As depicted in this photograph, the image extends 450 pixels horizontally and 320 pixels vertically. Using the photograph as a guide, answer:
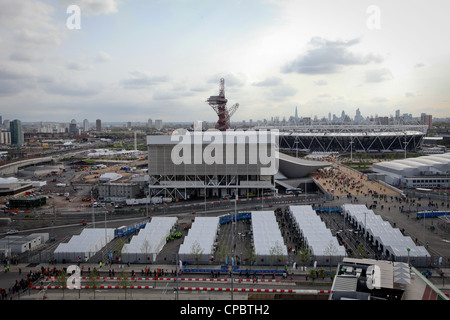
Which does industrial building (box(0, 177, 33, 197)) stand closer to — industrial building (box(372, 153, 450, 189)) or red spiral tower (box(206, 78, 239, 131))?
red spiral tower (box(206, 78, 239, 131))

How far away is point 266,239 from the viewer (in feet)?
63.4

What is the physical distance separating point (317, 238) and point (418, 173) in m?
25.1

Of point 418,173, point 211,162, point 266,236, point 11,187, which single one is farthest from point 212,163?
point 418,173

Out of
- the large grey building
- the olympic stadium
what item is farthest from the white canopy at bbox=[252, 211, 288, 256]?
the olympic stadium

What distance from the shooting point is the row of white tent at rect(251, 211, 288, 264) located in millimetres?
17234

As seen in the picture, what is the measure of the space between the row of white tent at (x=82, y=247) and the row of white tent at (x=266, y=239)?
8512mm

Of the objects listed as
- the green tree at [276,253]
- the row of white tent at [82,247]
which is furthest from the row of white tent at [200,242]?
the row of white tent at [82,247]

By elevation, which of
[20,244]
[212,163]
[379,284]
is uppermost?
[212,163]

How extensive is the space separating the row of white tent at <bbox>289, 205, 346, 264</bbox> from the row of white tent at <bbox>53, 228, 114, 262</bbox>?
11310 mm

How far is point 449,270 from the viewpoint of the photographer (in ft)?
53.1

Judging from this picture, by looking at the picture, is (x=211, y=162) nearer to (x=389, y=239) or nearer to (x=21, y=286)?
(x=389, y=239)

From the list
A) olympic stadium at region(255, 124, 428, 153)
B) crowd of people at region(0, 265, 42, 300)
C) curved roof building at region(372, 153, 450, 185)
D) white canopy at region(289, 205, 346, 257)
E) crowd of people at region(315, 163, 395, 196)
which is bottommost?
crowd of people at region(0, 265, 42, 300)

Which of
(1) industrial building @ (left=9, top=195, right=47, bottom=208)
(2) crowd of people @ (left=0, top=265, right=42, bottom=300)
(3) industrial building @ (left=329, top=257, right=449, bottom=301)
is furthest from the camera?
(1) industrial building @ (left=9, top=195, right=47, bottom=208)
